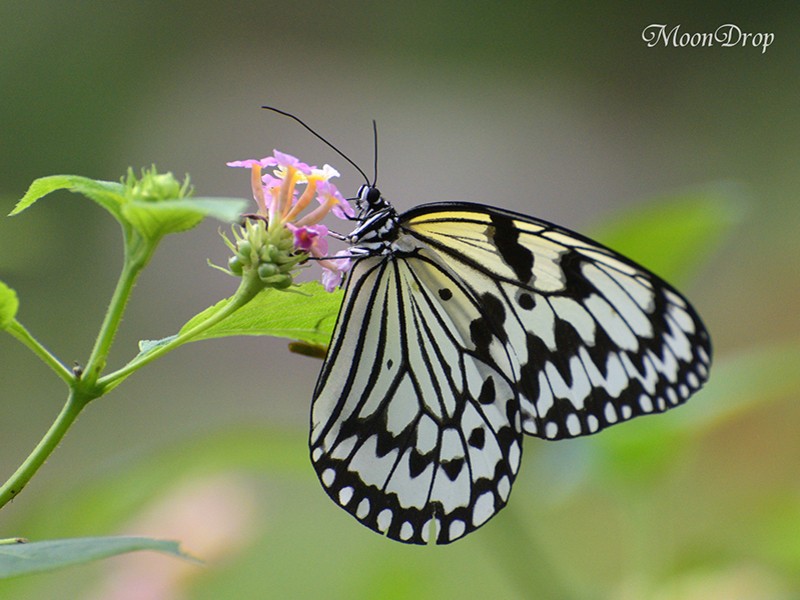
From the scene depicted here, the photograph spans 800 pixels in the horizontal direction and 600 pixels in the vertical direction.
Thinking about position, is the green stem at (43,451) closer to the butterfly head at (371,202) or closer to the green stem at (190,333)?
the green stem at (190,333)

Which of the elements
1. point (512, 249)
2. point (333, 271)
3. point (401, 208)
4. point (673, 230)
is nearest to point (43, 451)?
point (333, 271)

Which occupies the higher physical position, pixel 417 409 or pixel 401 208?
pixel 401 208

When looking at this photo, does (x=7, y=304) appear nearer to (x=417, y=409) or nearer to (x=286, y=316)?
(x=286, y=316)

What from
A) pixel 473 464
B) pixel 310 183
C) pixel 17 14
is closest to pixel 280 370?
pixel 17 14

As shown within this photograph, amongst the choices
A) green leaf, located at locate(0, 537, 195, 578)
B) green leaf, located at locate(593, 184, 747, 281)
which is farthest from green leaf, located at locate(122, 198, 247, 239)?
green leaf, located at locate(593, 184, 747, 281)

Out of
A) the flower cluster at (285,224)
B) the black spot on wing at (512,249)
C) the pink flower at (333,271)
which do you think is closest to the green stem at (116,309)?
the flower cluster at (285,224)
